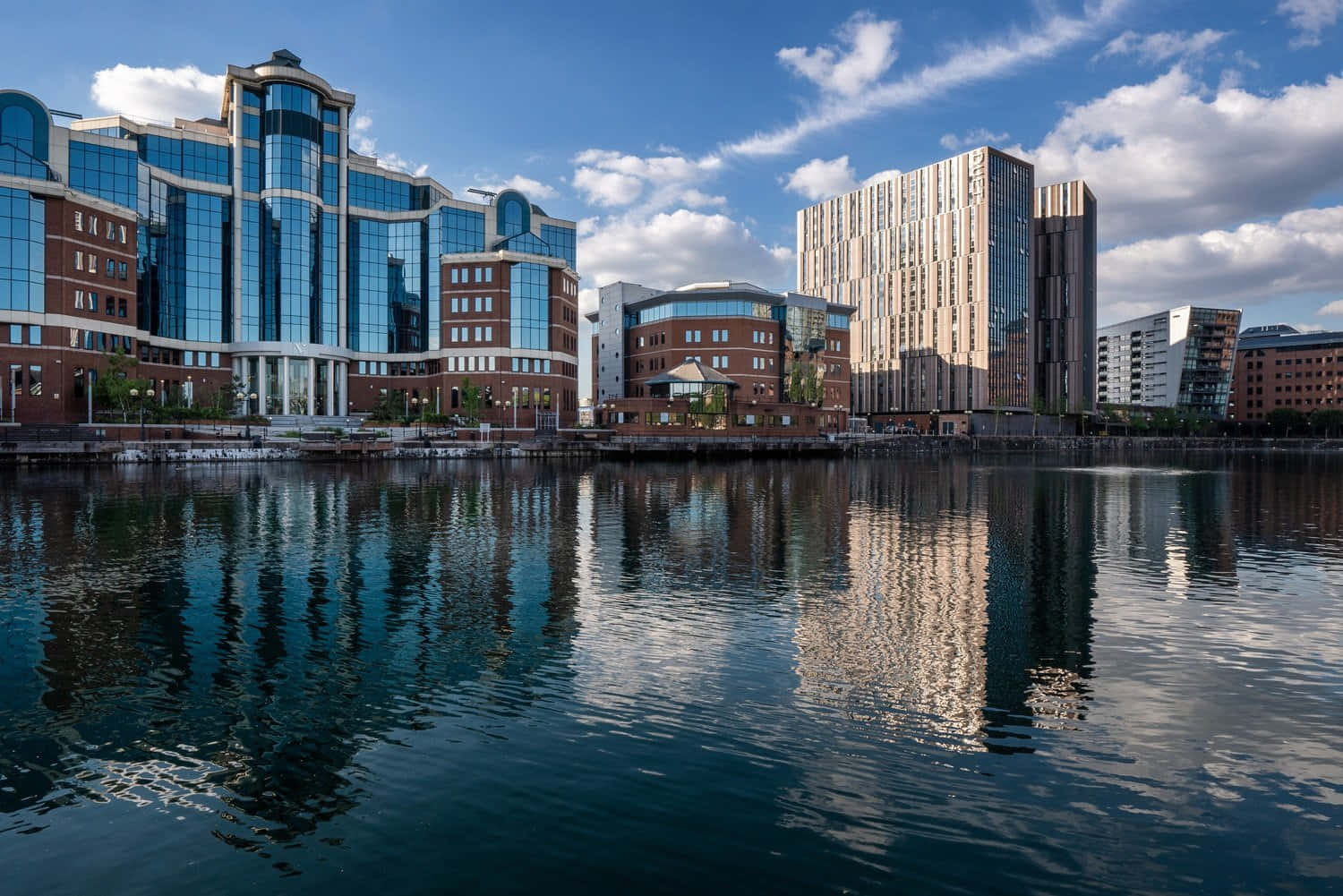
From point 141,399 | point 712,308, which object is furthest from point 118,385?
point 712,308

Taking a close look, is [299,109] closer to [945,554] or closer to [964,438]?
[945,554]

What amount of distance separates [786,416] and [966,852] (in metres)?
137

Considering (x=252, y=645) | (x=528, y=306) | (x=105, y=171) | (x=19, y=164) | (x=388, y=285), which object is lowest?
(x=252, y=645)

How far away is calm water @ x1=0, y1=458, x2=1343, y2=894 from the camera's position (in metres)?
9.33

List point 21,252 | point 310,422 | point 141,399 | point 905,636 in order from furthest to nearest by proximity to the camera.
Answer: point 310,422 → point 21,252 → point 141,399 → point 905,636

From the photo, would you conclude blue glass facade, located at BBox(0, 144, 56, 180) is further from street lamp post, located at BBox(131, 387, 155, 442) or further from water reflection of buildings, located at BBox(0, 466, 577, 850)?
water reflection of buildings, located at BBox(0, 466, 577, 850)

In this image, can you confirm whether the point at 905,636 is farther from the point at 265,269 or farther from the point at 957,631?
the point at 265,269

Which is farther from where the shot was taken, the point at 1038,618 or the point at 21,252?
the point at 21,252

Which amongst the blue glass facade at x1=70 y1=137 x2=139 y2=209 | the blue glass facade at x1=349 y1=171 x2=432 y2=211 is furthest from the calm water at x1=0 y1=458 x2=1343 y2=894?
the blue glass facade at x1=349 y1=171 x2=432 y2=211

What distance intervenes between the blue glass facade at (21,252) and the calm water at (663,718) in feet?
259

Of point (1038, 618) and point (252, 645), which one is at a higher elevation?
point (252, 645)

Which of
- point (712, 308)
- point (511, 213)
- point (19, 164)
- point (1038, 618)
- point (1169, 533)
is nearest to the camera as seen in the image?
point (1038, 618)

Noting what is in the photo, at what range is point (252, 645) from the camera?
17.9 metres

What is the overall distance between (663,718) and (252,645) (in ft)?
33.5
